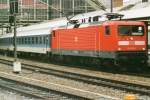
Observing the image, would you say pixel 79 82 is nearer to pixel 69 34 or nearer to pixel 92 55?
pixel 92 55

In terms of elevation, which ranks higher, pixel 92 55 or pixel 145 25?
pixel 145 25

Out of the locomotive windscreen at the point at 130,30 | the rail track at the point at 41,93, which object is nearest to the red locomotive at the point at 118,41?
the locomotive windscreen at the point at 130,30

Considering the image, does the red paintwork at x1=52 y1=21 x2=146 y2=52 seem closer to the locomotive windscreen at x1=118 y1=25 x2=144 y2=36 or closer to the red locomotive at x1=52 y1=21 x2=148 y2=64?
the red locomotive at x1=52 y1=21 x2=148 y2=64

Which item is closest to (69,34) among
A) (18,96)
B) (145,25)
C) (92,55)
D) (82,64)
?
(82,64)

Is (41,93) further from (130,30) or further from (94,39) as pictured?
(94,39)

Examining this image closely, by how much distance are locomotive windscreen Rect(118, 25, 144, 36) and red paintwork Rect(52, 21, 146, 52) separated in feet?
0.53

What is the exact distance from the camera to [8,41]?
181 ft

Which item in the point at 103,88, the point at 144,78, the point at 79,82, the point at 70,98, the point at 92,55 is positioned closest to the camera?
the point at 70,98

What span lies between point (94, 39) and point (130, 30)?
2307mm

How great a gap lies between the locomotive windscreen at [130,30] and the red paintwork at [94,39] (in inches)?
6.4

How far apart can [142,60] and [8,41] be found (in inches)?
1285

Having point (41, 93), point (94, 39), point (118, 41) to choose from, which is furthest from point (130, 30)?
point (41, 93)

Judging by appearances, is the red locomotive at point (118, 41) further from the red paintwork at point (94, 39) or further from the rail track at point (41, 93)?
the rail track at point (41, 93)

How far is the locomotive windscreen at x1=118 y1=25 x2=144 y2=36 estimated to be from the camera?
964 inches
